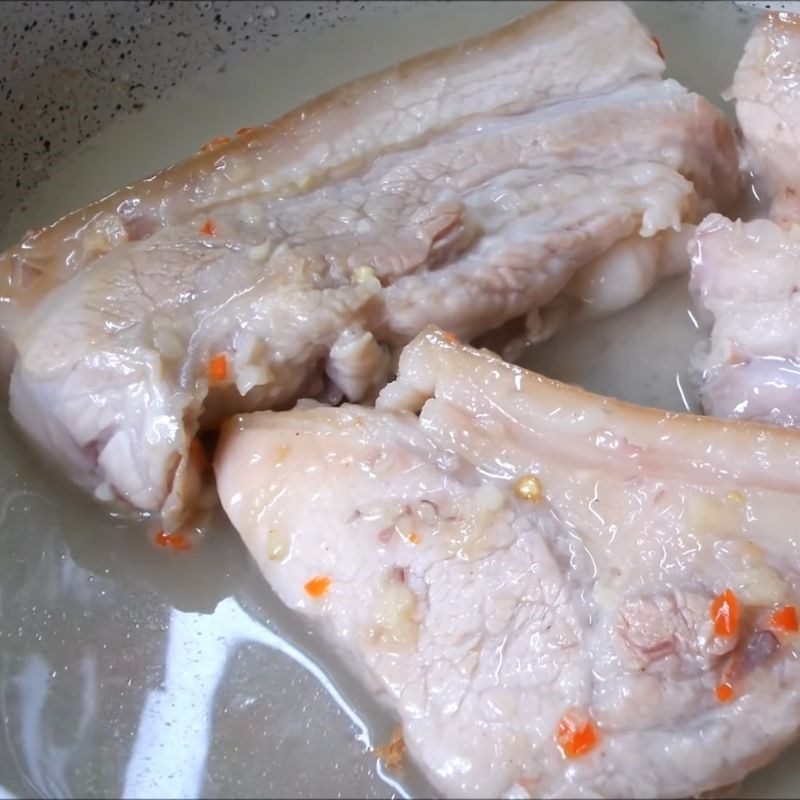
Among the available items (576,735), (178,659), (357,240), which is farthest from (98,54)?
(576,735)

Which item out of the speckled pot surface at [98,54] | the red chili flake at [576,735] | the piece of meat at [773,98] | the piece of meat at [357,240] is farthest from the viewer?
the speckled pot surface at [98,54]

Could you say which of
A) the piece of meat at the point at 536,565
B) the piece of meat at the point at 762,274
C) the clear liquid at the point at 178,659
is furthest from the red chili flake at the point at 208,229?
the piece of meat at the point at 762,274

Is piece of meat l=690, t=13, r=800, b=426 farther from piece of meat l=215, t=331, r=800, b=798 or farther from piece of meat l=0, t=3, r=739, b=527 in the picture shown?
piece of meat l=215, t=331, r=800, b=798

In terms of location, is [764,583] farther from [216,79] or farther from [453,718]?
[216,79]

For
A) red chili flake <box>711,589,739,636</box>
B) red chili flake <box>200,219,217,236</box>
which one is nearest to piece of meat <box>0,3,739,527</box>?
red chili flake <box>200,219,217,236</box>

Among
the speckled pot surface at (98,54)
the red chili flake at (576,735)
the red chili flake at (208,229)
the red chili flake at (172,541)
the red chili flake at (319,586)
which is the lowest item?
the red chili flake at (576,735)

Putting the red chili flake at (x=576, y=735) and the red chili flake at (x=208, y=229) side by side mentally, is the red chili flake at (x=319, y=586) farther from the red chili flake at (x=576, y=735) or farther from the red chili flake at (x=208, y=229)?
the red chili flake at (x=208, y=229)
